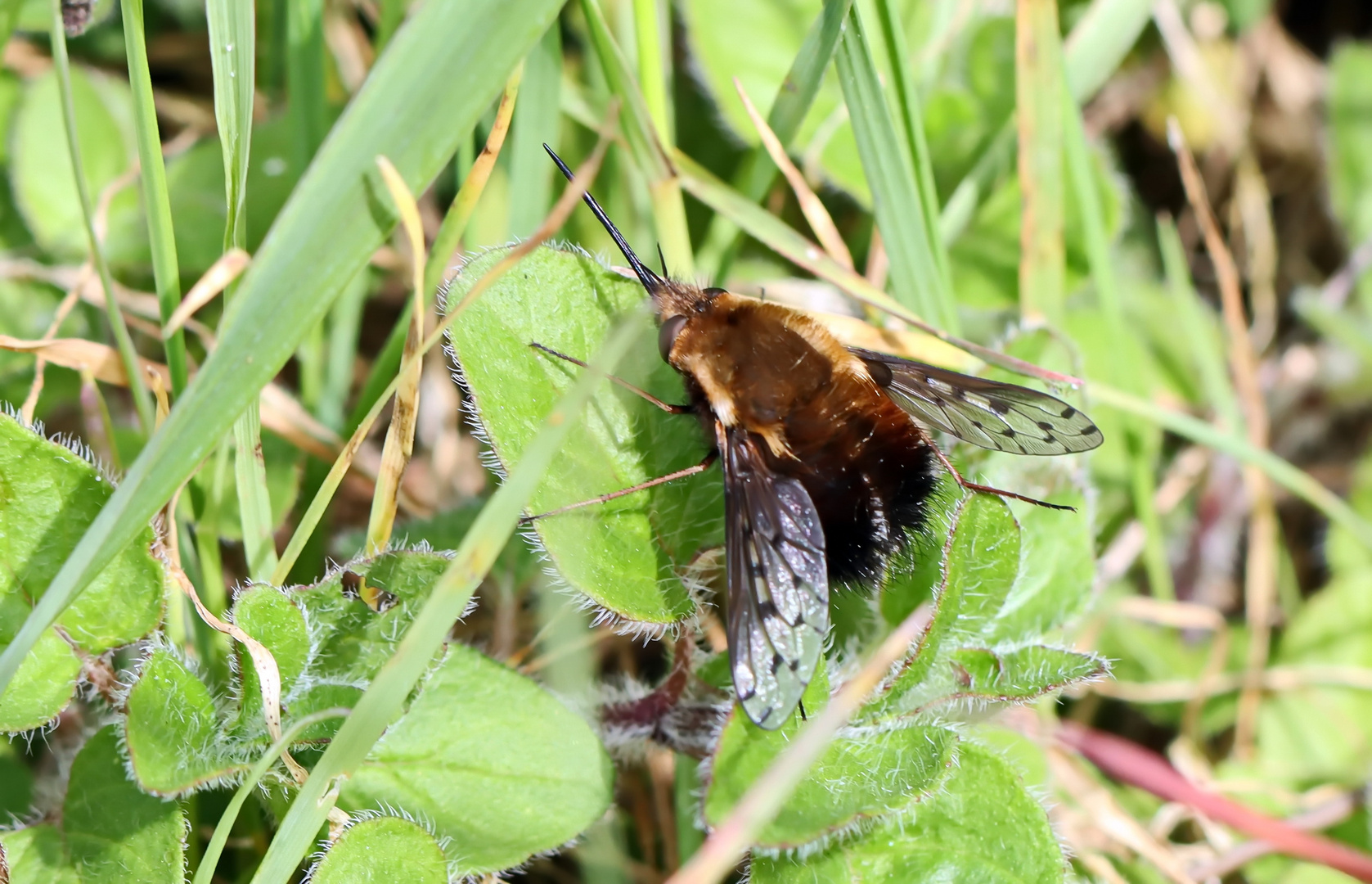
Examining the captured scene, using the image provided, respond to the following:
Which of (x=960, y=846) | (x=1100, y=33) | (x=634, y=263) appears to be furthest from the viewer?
(x=1100, y=33)

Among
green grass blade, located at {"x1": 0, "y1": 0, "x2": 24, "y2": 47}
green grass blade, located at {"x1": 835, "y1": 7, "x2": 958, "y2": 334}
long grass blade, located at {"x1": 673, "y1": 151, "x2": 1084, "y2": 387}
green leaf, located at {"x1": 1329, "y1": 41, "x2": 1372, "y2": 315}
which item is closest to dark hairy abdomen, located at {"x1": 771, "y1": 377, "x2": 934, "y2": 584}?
long grass blade, located at {"x1": 673, "y1": 151, "x2": 1084, "y2": 387}

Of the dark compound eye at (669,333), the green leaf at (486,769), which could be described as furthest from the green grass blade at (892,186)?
the green leaf at (486,769)

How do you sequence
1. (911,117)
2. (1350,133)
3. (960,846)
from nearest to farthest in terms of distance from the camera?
(960,846), (911,117), (1350,133)

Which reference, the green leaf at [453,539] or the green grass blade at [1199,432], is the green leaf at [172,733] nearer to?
the green leaf at [453,539]

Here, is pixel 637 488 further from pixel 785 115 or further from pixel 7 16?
pixel 7 16

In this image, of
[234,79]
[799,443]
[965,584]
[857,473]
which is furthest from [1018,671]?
[234,79]
